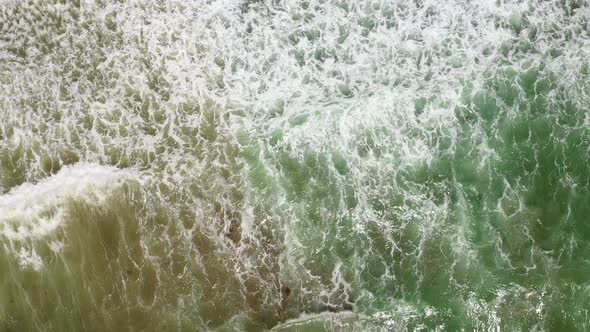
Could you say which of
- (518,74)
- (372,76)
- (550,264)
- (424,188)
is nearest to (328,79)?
(372,76)

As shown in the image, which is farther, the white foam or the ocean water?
the white foam

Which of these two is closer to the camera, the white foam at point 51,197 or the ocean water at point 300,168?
the ocean water at point 300,168

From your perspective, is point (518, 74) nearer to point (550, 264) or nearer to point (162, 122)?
point (550, 264)

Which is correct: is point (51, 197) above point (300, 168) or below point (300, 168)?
above

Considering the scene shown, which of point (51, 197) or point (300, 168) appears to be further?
point (300, 168)
